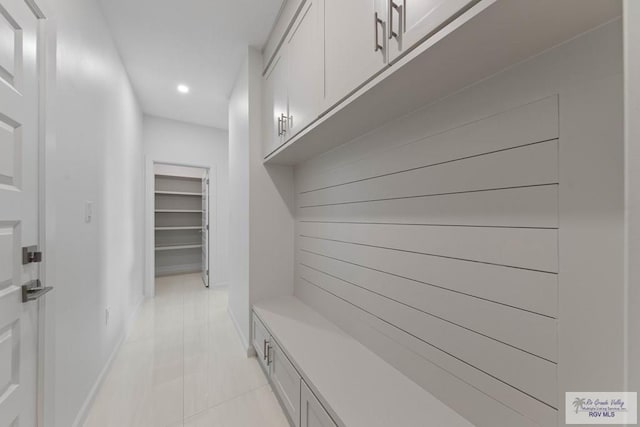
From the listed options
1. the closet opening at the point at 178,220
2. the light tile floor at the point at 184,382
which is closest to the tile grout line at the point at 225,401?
the light tile floor at the point at 184,382

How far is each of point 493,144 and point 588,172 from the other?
0.26 m

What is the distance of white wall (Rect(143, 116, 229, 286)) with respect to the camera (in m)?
3.70

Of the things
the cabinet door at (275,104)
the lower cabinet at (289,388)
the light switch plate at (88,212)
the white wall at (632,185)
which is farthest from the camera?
the cabinet door at (275,104)

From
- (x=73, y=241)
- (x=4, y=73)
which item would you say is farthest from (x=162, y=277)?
(x=4, y=73)

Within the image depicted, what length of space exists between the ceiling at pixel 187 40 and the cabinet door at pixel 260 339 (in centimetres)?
233

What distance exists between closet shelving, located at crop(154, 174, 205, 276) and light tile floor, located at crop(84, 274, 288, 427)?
2388 mm

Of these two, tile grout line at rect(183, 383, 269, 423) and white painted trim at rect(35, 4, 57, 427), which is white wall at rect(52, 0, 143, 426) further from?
tile grout line at rect(183, 383, 269, 423)

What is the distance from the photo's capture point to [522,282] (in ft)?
2.47

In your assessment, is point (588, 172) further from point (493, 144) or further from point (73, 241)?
point (73, 241)

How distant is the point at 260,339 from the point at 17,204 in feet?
5.06

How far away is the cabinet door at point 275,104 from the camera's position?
1.67m

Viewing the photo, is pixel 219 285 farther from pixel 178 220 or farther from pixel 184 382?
pixel 184 382

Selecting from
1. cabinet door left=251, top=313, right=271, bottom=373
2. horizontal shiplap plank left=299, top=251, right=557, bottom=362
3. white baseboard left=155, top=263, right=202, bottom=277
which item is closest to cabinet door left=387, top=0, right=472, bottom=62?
horizontal shiplap plank left=299, top=251, right=557, bottom=362

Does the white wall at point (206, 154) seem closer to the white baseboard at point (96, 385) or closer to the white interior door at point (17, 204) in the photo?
the white baseboard at point (96, 385)
